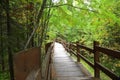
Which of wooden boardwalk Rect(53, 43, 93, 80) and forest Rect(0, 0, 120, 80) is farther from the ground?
forest Rect(0, 0, 120, 80)

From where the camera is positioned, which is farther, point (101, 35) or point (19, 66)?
point (101, 35)

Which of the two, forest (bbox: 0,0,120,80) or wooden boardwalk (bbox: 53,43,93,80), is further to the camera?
wooden boardwalk (bbox: 53,43,93,80)

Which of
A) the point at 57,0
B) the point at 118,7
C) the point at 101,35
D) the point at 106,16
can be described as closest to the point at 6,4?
the point at 106,16

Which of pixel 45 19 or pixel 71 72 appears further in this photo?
pixel 45 19

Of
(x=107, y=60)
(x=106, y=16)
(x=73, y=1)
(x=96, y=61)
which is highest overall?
(x=73, y=1)

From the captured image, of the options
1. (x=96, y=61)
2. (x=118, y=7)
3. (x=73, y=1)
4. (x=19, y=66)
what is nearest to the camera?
(x=19, y=66)

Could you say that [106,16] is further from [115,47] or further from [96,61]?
[115,47]

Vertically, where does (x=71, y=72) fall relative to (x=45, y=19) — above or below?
below

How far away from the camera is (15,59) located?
158cm

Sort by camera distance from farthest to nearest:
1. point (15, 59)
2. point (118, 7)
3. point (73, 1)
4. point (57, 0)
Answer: point (118, 7)
point (57, 0)
point (73, 1)
point (15, 59)

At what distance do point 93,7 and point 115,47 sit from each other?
7.76m

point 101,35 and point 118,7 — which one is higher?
point 118,7

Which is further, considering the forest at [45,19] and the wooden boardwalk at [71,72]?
the wooden boardwalk at [71,72]

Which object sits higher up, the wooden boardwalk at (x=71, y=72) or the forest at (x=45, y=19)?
the forest at (x=45, y=19)
